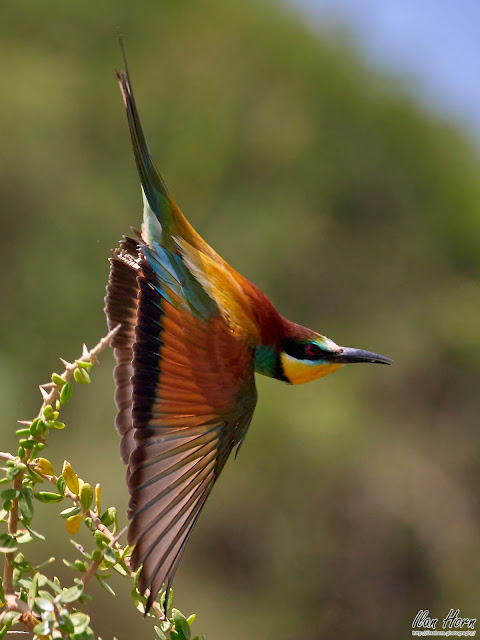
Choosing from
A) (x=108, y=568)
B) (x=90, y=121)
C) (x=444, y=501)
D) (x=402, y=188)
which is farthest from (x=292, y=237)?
(x=108, y=568)

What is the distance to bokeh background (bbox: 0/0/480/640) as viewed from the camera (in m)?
3.59

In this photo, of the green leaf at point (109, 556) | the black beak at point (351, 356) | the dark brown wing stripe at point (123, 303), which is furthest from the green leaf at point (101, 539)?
the black beak at point (351, 356)

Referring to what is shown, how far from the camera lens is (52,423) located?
0.77m

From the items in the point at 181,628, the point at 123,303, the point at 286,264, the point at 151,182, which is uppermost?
the point at 286,264

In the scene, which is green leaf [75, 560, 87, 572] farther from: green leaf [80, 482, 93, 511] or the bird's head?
the bird's head

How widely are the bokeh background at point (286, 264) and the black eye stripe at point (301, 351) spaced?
76.1 inches

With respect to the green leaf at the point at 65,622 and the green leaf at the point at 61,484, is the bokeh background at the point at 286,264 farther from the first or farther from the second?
the green leaf at the point at 65,622

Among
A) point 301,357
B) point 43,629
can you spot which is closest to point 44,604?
point 43,629

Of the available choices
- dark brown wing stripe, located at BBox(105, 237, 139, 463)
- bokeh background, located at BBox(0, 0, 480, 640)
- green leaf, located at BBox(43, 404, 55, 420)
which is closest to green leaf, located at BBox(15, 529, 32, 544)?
green leaf, located at BBox(43, 404, 55, 420)

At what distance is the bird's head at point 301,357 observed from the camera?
136 centimetres

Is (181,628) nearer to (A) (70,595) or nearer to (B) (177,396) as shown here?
(A) (70,595)

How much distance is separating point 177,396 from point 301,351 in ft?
1.04

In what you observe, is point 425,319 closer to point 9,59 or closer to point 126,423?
point 9,59

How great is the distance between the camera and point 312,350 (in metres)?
1.39
